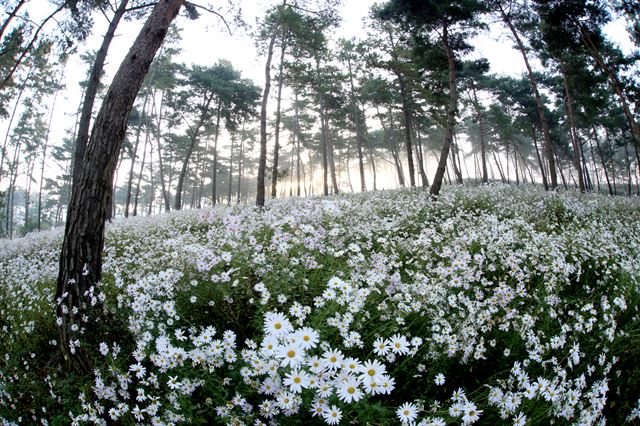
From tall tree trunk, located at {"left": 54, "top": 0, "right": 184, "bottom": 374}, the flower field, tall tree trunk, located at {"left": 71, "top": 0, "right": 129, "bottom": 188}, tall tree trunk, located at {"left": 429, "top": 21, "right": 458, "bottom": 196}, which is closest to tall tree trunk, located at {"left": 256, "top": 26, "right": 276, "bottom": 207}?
tall tree trunk, located at {"left": 71, "top": 0, "right": 129, "bottom": 188}

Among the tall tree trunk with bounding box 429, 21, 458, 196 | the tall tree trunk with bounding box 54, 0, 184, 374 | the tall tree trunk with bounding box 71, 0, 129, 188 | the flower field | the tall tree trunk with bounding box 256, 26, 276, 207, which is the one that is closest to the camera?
the flower field

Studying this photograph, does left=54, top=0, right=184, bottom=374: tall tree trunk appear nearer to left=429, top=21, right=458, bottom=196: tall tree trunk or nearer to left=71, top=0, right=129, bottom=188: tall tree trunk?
left=71, top=0, right=129, bottom=188: tall tree trunk

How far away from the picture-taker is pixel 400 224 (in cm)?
754

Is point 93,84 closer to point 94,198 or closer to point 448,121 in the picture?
point 94,198

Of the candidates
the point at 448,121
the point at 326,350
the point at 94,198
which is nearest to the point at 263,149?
the point at 448,121

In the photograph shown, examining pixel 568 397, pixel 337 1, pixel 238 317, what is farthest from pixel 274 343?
pixel 337 1

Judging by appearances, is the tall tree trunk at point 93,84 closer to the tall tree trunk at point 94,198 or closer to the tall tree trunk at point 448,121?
the tall tree trunk at point 94,198

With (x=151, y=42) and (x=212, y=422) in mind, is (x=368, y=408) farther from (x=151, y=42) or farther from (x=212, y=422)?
(x=151, y=42)

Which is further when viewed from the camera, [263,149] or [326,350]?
[263,149]

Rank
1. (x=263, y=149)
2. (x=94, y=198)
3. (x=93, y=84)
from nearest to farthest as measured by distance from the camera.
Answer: (x=94, y=198), (x=93, y=84), (x=263, y=149)

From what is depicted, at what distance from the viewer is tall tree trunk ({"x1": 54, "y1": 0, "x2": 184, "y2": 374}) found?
3.90 metres

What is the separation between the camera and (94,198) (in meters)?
4.11

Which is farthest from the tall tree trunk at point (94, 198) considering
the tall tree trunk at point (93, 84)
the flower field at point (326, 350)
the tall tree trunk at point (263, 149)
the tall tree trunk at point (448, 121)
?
the tall tree trunk at point (448, 121)

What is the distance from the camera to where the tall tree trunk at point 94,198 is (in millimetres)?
3898
